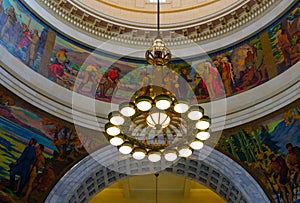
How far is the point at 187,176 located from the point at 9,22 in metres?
5.97

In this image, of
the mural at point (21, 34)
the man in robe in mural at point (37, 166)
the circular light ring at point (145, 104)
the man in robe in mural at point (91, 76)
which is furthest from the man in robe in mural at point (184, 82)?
the circular light ring at point (145, 104)

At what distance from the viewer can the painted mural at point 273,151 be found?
38.3 ft

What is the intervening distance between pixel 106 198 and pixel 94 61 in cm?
536

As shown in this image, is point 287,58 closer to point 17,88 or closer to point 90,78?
point 90,78

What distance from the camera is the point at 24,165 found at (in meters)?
11.9

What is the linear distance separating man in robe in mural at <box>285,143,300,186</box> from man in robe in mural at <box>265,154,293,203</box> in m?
0.12

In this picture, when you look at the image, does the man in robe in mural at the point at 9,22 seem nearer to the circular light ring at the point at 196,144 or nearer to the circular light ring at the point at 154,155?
the circular light ring at the point at 154,155

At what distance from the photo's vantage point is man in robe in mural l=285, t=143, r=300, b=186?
1169 centimetres

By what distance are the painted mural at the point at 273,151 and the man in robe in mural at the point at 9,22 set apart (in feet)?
18.2

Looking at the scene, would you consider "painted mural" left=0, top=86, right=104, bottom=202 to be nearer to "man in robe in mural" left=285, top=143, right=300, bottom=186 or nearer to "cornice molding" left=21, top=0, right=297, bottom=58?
"cornice molding" left=21, top=0, right=297, bottom=58

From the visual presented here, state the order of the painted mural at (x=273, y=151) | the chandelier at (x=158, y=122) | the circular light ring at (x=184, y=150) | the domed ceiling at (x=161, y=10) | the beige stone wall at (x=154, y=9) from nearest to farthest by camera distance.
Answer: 1. the chandelier at (x=158, y=122)
2. the circular light ring at (x=184, y=150)
3. the painted mural at (x=273, y=151)
4. the domed ceiling at (x=161, y=10)
5. the beige stone wall at (x=154, y=9)

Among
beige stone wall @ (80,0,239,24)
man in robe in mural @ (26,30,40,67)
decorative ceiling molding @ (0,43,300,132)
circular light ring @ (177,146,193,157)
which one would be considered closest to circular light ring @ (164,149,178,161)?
circular light ring @ (177,146,193,157)

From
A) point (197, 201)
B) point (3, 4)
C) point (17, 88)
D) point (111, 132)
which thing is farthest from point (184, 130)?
point (197, 201)

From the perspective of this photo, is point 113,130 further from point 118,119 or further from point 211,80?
point 211,80
